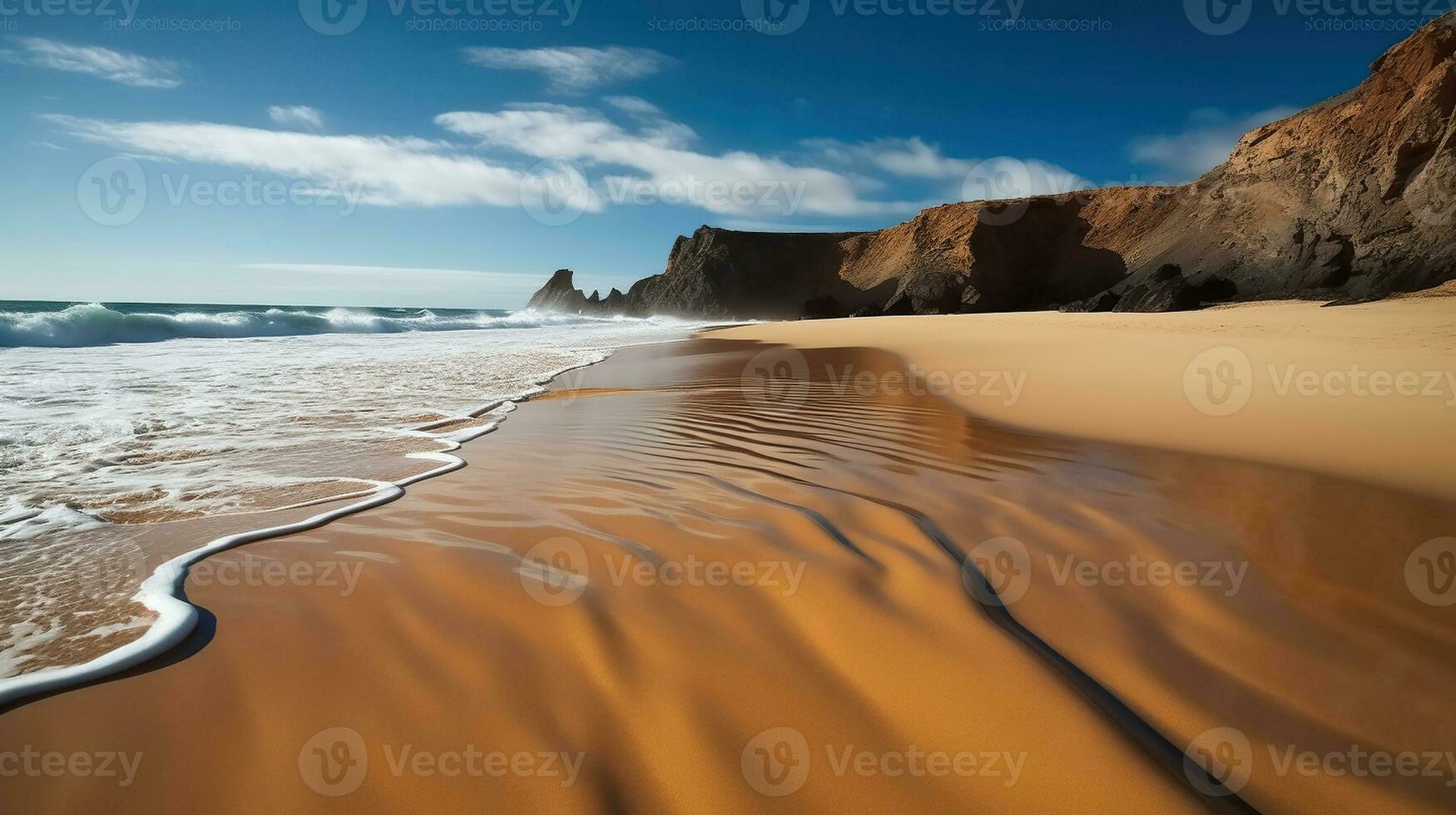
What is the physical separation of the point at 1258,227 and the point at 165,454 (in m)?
43.2

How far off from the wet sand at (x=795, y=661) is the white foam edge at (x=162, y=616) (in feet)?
0.22

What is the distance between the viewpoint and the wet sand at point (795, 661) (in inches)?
48.0

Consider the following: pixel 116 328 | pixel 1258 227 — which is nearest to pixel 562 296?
pixel 116 328

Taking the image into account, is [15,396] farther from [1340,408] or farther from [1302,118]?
[1302,118]

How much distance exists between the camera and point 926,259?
189 feet

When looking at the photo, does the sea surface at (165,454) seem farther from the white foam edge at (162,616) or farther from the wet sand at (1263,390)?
the wet sand at (1263,390)

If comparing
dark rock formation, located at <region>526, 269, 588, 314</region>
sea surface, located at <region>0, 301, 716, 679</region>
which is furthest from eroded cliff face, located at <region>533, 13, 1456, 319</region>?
dark rock formation, located at <region>526, 269, 588, 314</region>

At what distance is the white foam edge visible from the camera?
4.99 feet

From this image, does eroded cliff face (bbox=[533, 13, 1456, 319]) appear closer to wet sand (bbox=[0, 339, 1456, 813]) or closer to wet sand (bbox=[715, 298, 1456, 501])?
wet sand (bbox=[715, 298, 1456, 501])

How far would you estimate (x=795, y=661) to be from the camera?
5.33 feet

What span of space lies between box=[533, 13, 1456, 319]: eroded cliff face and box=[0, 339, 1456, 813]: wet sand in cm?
2561

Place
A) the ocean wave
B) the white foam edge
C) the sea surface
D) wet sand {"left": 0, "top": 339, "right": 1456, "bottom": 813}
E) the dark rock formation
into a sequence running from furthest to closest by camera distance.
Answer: the dark rock formation
the ocean wave
the sea surface
the white foam edge
wet sand {"left": 0, "top": 339, "right": 1456, "bottom": 813}

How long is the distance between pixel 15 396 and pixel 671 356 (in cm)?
953

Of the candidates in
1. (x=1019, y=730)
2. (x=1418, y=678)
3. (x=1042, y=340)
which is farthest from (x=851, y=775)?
(x=1042, y=340)
